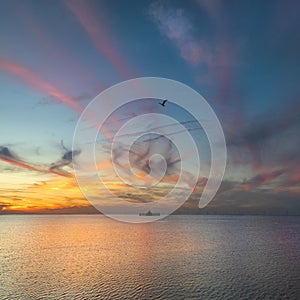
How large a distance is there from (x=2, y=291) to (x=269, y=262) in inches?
2424

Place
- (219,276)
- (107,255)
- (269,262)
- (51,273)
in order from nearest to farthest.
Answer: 1. (219,276)
2. (51,273)
3. (269,262)
4. (107,255)

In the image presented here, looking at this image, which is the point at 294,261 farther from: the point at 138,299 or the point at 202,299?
the point at 138,299

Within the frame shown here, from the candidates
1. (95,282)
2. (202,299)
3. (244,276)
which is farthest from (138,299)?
(244,276)

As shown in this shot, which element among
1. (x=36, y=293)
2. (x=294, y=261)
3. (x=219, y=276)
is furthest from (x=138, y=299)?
(x=294, y=261)

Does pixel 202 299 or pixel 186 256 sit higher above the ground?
pixel 186 256

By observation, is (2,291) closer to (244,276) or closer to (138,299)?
(138,299)

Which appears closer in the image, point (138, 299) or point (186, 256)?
point (138, 299)

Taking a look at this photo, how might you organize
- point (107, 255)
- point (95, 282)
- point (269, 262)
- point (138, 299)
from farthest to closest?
point (107, 255)
point (269, 262)
point (95, 282)
point (138, 299)

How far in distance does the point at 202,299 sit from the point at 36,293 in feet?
87.0

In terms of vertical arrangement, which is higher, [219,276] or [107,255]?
[107,255]

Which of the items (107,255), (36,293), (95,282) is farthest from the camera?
(107,255)

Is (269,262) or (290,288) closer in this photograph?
(290,288)

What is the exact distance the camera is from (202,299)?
141 feet

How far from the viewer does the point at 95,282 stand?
176 feet
